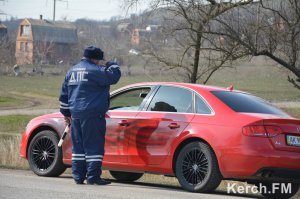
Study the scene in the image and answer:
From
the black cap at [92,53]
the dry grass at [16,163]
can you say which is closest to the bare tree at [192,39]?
the dry grass at [16,163]

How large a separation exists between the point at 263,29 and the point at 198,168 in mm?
10623

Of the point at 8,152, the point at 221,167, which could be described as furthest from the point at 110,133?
the point at 8,152

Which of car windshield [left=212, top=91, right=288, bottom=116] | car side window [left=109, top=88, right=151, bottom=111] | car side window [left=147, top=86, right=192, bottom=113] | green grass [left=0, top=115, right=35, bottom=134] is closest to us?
car windshield [left=212, top=91, right=288, bottom=116]

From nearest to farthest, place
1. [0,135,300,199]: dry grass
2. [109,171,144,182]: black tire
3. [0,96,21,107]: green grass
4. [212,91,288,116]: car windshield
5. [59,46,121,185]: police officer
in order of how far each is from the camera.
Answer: [212,91,288,116]: car windshield < [59,46,121,185]: police officer < [109,171,144,182]: black tire < [0,135,300,199]: dry grass < [0,96,21,107]: green grass

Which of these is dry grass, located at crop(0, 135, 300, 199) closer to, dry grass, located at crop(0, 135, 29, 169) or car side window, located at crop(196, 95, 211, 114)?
dry grass, located at crop(0, 135, 29, 169)

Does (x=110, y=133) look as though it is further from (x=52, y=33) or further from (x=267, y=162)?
(x=52, y=33)

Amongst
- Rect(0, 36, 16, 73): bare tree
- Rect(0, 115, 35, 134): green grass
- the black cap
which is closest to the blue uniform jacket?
the black cap

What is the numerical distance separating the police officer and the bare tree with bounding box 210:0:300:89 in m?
9.81

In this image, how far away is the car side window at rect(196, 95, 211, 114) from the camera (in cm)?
1009

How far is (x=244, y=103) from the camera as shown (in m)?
10.3

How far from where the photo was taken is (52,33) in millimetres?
111438

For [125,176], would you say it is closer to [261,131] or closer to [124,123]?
[124,123]

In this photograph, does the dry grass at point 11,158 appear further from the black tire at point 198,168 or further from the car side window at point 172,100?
the black tire at point 198,168

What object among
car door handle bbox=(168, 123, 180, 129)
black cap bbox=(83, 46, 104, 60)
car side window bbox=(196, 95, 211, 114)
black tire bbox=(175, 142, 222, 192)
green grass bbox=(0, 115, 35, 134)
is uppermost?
black cap bbox=(83, 46, 104, 60)
